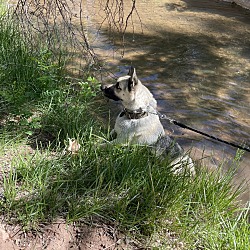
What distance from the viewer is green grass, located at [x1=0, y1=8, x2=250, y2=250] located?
294cm

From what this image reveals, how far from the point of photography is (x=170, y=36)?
841cm

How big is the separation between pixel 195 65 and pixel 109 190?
4.53 metres

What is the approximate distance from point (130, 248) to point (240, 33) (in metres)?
7.41

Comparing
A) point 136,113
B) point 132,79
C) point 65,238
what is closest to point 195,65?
point 136,113

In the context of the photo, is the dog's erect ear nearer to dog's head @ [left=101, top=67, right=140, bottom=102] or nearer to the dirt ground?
dog's head @ [left=101, top=67, right=140, bottom=102]

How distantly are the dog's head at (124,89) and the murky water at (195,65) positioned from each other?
932 mm

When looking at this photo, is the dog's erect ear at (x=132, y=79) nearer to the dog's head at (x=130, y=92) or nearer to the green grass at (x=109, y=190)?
the dog's head at (x=130, y=92)

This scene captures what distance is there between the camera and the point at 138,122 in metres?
3.79

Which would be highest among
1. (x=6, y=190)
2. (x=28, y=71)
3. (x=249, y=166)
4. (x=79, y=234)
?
(x=28, y=71)

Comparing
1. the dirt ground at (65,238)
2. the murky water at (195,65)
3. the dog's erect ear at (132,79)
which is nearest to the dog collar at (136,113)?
the dog's erect ear at (132,79)

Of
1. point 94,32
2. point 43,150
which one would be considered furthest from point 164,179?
point 94,32

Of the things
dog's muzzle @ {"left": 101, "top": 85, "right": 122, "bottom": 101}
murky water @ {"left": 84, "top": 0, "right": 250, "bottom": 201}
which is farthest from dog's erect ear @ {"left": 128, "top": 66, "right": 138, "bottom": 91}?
murky water @ {"left": 84, "top": 0, "right": 250, "bottom": 201}

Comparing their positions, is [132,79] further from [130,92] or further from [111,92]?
[111,92]

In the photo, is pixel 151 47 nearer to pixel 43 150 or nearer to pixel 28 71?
pixel 28 71
